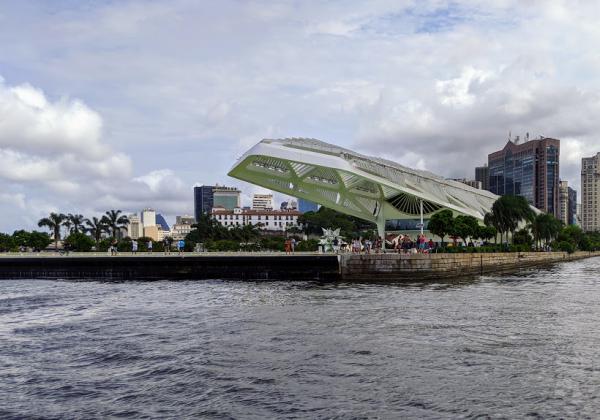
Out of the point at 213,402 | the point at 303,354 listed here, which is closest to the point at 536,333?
the point at 303,354

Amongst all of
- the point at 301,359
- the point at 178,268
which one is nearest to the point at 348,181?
the point at 178,268

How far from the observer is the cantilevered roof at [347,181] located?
66.8m

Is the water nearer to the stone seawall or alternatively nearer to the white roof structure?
the stone seawall

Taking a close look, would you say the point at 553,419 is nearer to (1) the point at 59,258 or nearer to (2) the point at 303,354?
(2) the point at 303,354

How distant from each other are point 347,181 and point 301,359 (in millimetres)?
64676

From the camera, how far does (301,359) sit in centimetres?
1465

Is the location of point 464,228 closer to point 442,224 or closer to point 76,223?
point 442,224

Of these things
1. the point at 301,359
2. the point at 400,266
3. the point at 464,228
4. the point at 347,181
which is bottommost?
the point at 301,359

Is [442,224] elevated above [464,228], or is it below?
above

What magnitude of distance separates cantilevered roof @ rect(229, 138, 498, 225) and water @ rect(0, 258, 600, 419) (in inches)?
1600

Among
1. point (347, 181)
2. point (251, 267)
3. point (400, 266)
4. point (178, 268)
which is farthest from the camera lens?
point (347, 181)

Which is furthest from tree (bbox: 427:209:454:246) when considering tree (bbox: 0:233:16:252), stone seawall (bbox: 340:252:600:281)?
tree (bbox: 0:233:16:252)

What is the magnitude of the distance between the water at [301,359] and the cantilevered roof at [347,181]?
40642 millimetres

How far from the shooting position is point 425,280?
135 ft
